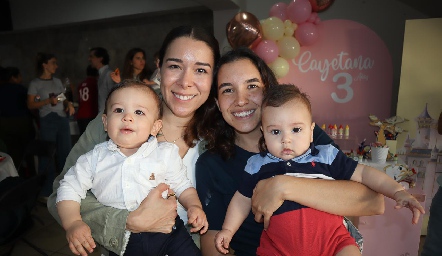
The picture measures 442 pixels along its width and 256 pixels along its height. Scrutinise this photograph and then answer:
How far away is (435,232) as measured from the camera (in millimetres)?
2201

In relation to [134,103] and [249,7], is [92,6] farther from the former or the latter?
[134,103]

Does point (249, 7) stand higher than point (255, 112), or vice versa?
point (249, 7)

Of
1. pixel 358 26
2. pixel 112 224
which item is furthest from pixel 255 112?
pixel 358 26

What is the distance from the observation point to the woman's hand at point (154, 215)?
4.62 feet

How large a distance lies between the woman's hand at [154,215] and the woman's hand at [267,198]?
41 cm

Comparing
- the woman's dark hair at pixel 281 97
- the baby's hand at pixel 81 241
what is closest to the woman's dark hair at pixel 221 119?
the woman's dark hair at pixel 281 97

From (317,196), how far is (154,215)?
29.3 inches

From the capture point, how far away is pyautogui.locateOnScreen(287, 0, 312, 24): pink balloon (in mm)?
4367

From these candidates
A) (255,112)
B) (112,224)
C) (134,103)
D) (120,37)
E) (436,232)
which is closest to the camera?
(112,224)

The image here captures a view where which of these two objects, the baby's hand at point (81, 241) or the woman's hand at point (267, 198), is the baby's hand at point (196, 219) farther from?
the baby's hand at point (81, 241)

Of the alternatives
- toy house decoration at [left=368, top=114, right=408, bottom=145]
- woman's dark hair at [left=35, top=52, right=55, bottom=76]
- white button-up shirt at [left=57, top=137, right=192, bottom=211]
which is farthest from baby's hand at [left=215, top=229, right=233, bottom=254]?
woman's dark hair at [left=35, top=52, right=55, bottom=76]

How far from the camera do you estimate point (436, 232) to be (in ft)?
7.20

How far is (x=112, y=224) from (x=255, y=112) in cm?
92

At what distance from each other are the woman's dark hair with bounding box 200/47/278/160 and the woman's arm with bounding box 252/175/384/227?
382mm
